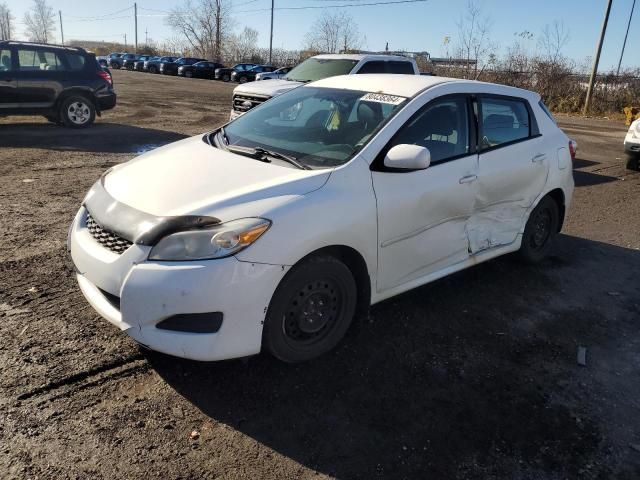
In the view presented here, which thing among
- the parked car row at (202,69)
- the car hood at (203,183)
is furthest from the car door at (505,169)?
the parked car row at (202,69)

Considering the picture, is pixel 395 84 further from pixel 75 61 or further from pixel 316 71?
pixel 75 61

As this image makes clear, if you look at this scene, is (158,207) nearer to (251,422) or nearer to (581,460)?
(251,422)

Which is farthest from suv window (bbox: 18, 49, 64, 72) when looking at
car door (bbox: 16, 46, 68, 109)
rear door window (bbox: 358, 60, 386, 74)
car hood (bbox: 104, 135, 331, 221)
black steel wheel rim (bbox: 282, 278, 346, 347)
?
black steel wheel rim (bbox: 282, 278, 346, 347)

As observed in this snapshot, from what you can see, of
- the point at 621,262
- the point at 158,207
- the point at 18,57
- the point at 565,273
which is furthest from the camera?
the point at 18,57

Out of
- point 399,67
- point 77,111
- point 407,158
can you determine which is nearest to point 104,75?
point 77,111

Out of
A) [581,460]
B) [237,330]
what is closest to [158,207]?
[237,330]

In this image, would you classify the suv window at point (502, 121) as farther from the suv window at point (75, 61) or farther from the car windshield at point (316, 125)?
the suv window at point (75, 61)

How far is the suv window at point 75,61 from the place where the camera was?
11695 mm

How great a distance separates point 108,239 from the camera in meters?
3.03

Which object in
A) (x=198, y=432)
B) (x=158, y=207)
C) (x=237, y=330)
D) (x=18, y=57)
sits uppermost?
(x=18, y=57)

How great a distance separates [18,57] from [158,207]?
10.4 m

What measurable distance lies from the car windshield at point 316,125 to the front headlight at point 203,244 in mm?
852

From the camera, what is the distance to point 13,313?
364cm

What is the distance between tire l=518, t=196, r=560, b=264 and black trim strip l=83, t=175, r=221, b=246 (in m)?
Answer: 3.35
